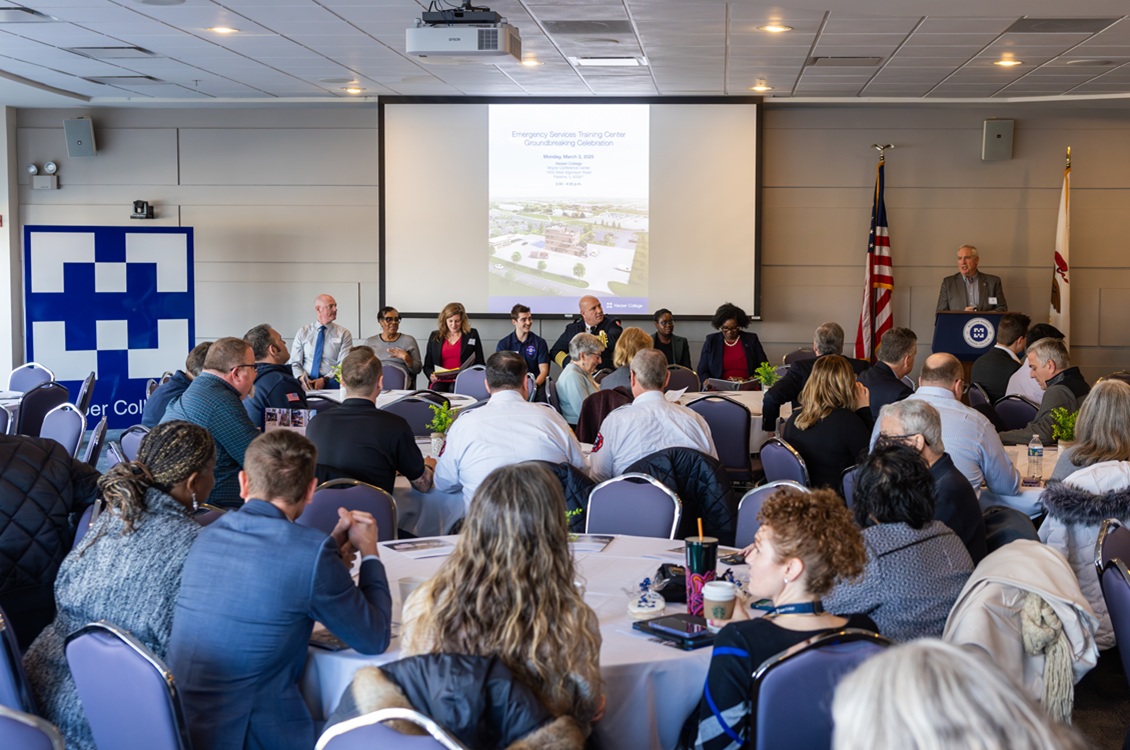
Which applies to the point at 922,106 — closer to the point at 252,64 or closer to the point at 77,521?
the point at 252,64

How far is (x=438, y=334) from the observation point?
36.0 feet

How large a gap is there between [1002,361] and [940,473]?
4.66 m

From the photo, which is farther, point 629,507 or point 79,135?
point 79,135

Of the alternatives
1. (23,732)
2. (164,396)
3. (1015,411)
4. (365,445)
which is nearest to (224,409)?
(365,445)

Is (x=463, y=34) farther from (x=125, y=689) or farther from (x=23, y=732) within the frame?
(x=23, y=732)

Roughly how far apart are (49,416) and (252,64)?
15.2 ft

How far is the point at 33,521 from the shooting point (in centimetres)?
390

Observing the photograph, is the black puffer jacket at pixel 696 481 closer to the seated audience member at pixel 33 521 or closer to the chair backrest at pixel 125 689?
the seated audience member at pixel 33 521

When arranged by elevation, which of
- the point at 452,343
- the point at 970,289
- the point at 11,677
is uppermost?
the point at 970,289

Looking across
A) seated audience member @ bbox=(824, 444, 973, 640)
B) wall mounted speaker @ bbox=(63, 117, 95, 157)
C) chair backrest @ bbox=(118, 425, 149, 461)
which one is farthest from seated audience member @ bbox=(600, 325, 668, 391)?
wall mounted speaker @ bbox=(63, 117, 95, 157)

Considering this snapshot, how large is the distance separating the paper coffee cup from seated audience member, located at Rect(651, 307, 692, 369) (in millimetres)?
7993

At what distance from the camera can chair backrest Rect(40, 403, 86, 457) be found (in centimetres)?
634

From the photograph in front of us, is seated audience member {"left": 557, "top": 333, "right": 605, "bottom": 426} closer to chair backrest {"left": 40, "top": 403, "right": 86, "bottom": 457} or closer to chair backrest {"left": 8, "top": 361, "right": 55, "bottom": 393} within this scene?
chair backrest {"left": 40, "top": 403, "right": 86, "bottom": 457}

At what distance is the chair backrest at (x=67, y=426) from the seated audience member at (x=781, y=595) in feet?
16.0
